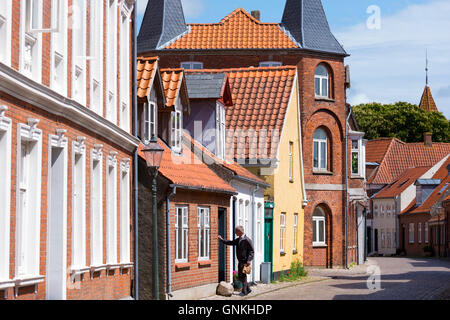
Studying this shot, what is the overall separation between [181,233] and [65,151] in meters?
7.34

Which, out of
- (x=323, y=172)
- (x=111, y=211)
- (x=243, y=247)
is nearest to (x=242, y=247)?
(x=243, y=247)

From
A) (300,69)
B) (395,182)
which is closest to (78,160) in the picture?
(300,69)

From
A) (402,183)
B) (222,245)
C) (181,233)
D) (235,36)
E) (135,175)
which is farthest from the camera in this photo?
(402,183)

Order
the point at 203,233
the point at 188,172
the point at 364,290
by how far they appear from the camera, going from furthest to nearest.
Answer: the point at 364,290 < the point at 203,233 < the point at 188,172

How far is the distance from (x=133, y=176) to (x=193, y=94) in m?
8.42

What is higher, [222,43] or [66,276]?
[222,43]

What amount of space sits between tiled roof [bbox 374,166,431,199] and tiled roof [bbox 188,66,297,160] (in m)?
47.6

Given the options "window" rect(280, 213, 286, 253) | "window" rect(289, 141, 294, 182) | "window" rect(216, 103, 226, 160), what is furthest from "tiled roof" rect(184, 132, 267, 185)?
"window" rect(289, 141, 294, 182)

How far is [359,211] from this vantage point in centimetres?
5197

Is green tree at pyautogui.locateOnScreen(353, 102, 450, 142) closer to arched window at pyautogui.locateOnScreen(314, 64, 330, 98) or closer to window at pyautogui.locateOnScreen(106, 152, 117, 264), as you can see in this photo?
arched window at pyautogui.locateOnScreen(314, 64, 330, 98)

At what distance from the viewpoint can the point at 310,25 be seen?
45.0 m

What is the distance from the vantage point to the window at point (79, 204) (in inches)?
627

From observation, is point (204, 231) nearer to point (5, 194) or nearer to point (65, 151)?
point (65, 151)
